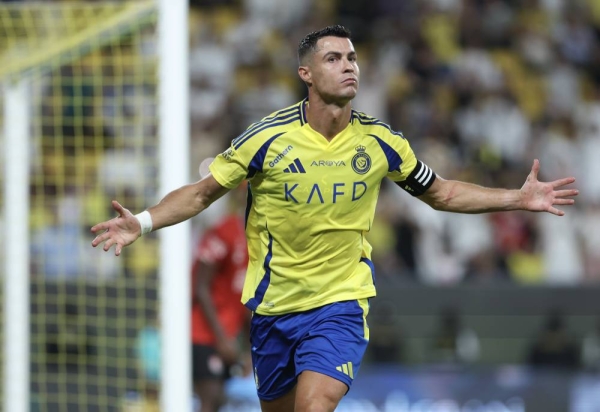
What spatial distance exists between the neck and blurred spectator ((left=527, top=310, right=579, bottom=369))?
24.6 ft

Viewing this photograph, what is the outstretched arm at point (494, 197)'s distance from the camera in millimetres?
6391

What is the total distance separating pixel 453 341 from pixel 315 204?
23.9ft

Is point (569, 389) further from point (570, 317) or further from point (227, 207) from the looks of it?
point (227, 207)

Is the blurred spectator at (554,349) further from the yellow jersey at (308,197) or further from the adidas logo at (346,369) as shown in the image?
the adidas logo at (346,369)

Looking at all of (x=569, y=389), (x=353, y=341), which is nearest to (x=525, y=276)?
(x=569, y=389)

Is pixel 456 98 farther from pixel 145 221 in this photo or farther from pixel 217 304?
pixel 145 221

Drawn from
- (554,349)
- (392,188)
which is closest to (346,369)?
(554,349)

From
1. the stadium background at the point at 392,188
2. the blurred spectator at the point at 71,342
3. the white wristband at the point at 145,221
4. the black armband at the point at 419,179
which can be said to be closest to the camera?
the white wristband at the point at 145,221

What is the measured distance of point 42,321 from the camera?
10.8 m

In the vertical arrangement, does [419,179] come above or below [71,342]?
above

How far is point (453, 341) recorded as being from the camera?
13211 mm

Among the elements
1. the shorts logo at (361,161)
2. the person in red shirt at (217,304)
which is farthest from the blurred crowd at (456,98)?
the shorts logo at (361,161)

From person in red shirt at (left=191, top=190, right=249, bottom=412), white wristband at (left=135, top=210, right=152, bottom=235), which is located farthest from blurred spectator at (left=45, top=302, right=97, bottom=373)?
white wristband at (left=135, top=210, right=152, bottom=235)

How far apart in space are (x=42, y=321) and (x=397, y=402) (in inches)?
151
